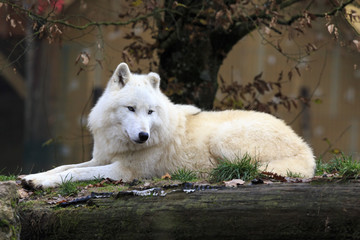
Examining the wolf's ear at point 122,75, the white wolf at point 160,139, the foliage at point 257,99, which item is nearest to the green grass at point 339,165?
the white wolf at point 160,139

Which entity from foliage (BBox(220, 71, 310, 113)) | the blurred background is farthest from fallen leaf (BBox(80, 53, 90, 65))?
foliage (BBox(220, 71, 310, 113))

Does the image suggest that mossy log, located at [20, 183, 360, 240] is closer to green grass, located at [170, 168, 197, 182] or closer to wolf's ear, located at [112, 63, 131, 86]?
green grass, located at [170, 168, 197, 182]

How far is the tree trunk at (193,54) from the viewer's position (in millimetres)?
Answer: 6979

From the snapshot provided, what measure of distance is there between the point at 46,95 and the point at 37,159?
189 cm

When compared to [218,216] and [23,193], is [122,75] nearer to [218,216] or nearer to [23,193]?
[23,193]

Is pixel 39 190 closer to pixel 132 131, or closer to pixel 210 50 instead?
pixel 132 131

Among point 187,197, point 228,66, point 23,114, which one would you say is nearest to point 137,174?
point 187,197

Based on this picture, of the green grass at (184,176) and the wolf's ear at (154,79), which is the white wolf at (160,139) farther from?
the green grass at (184,176)

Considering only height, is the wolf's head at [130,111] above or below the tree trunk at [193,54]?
below

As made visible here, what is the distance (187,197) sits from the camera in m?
3.24

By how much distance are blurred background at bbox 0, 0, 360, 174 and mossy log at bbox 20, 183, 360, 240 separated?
209 cm

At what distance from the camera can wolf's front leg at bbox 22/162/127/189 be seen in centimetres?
440

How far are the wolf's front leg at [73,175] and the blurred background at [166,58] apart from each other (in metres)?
0.82

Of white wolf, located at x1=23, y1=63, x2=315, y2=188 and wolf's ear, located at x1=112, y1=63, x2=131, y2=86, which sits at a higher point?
wolf's ear, located at x1=112, y1=63, x2=131, y2=86
